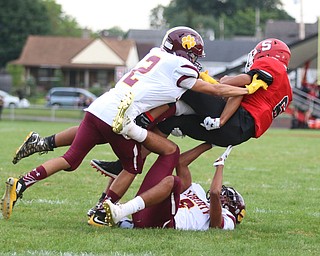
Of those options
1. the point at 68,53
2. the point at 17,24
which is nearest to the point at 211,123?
the point at 68,53

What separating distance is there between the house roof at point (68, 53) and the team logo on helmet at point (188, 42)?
52335mm

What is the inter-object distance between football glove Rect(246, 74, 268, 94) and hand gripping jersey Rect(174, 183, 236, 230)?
37.8 inches

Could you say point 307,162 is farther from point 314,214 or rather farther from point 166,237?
point 166,237

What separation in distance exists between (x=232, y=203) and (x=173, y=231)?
2.42 feet

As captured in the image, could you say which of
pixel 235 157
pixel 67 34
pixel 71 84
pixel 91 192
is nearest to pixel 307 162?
pixel 235 157

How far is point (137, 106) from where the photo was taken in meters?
5.79

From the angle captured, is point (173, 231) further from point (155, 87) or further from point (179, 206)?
point (155, 87)

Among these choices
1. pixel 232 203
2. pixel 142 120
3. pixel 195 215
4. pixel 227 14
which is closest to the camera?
pixel 142 120

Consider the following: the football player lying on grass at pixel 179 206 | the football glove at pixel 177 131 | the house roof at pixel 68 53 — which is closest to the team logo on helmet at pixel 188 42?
the football glove at pixel 177 131

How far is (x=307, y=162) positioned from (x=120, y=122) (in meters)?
7.54

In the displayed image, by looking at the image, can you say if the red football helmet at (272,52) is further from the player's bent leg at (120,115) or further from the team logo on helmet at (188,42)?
the player's bent leg at (120,115)

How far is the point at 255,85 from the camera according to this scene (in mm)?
6051

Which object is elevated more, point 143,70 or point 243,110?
point 143,70

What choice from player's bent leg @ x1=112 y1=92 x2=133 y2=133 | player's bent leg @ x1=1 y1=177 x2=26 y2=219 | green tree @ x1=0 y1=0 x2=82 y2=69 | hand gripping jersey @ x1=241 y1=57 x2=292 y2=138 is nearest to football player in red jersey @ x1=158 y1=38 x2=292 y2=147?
hand gripping jersey @ x1=241 y1=57 x2=292 y2=138
